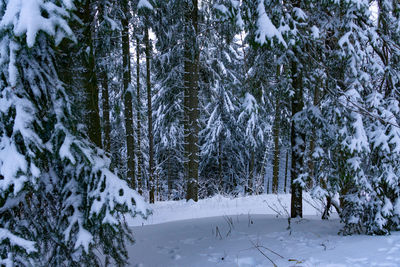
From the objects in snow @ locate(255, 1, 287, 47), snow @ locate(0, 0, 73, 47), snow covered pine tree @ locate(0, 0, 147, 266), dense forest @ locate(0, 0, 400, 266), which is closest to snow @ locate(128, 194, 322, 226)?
dense forest @ locate(0, 0, 400, 266)

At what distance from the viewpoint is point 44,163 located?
9.54ft

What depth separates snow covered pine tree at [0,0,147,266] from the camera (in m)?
2.31

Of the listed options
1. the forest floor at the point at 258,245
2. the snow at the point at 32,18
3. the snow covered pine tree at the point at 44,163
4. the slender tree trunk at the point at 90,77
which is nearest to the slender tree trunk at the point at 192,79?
the forest floor at the point at 258,245

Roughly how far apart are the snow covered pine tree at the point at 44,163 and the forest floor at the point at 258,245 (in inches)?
59.3

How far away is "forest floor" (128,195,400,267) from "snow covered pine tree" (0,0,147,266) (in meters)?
1.51

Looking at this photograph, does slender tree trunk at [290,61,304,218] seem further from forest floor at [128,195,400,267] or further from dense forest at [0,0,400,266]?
forest floor at [128,195,400,267]

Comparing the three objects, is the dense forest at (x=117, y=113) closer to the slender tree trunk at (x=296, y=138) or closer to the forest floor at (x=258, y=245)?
the slender tree trunk at (x=296, y=138)

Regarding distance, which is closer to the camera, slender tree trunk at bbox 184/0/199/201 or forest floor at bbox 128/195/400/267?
forest floor at bbox 128/195/400/267

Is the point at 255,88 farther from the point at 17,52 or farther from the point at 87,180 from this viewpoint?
the point at 17,52

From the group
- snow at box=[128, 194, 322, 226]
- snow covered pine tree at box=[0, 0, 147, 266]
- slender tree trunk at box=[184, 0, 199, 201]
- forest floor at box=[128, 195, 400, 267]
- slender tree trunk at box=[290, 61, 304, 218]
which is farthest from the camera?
slender tree trunk at box=[184, 0, 199, 201]

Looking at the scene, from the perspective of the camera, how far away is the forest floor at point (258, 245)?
11.7 feet

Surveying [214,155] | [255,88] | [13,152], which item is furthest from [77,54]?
[214,155]

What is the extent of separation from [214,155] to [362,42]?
15.7 metres

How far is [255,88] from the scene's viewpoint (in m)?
5.17
